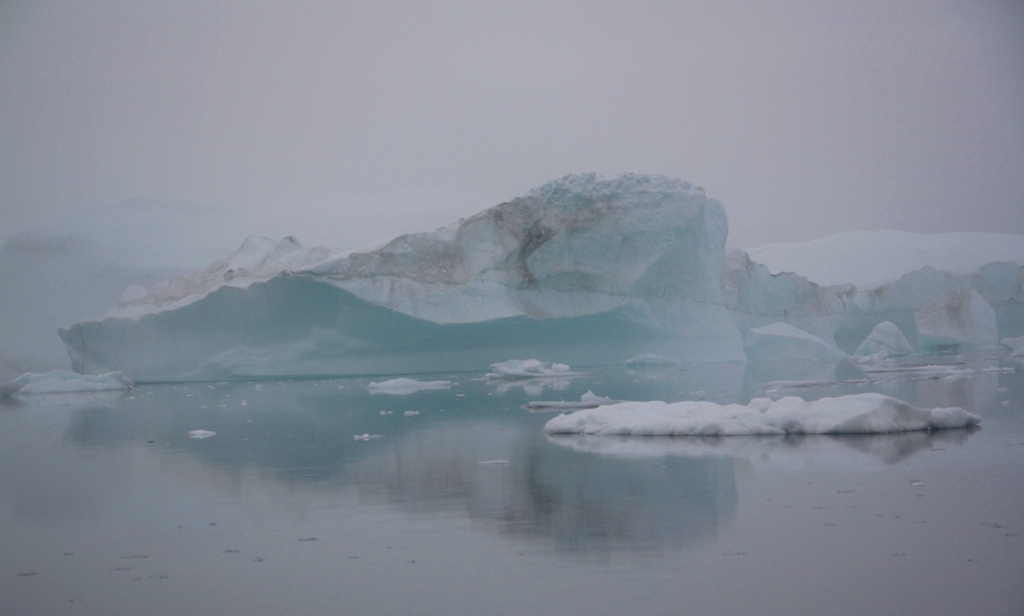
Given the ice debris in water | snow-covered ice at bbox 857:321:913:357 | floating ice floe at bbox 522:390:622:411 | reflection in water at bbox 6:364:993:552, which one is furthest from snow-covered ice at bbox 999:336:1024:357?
floating ice floe at bbox 522:390:622:411

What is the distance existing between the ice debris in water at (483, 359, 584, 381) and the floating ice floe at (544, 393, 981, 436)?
12512 millimetres

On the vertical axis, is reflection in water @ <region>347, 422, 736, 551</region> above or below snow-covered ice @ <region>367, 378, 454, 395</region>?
below

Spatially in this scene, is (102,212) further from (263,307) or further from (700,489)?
(700,489)

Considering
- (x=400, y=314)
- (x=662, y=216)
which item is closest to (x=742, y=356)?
(x=662, y=216)

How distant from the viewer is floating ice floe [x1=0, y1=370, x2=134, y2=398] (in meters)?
20.6

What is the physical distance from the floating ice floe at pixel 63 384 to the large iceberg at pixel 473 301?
1.36 metres

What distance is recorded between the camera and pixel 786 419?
25.4 feet

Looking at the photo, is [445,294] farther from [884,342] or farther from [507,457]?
[507,457]

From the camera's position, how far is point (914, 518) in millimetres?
4520

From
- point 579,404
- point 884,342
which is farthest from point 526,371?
point 579,404

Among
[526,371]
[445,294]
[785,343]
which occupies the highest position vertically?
[445,294]

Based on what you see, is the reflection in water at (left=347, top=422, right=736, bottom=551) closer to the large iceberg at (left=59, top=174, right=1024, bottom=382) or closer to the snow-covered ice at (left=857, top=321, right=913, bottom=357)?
the large iceberg at (left=59, top=174, right=1024, bottom=382)

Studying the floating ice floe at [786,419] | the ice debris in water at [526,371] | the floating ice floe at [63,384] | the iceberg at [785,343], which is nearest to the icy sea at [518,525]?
the floating ice floe at [786,419]

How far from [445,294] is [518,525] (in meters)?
16.2
